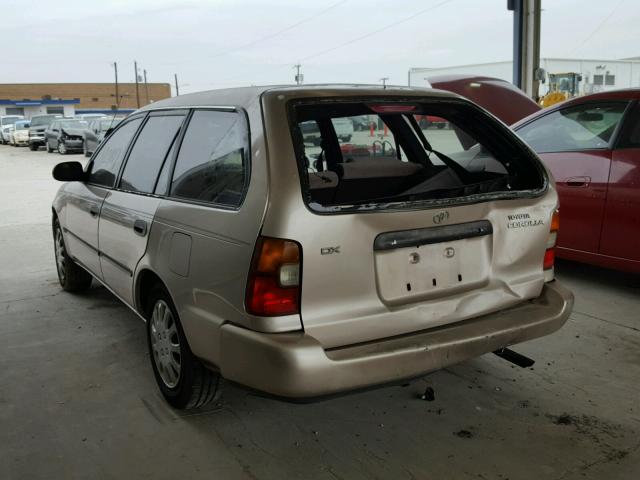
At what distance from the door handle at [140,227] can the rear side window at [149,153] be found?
7.1 inches

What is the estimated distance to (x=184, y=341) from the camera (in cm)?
295

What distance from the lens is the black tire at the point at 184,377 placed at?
299cm

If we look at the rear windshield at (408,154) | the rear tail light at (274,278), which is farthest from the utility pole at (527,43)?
the rear tail light at (274,278)

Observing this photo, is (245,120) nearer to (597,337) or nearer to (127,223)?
(127,223)

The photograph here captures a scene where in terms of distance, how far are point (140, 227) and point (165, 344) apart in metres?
0.62

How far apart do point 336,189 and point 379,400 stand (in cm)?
113

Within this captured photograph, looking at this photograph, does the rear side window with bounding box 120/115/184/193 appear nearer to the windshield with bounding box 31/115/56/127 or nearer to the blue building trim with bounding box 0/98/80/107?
the windshield with bounding box 31/115/56/127

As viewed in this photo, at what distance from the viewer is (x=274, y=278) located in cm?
241

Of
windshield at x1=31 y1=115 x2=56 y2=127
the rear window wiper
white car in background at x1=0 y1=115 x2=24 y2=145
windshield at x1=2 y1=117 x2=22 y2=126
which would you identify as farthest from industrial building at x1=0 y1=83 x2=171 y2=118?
the rear window wiper

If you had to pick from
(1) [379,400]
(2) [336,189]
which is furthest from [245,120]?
(1) [379,400]

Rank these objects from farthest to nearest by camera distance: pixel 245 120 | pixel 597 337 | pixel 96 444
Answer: pixel 597 337, pixel 96 444, pixel 245 120

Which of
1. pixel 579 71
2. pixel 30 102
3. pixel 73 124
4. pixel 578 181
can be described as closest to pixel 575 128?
pixel 578 181

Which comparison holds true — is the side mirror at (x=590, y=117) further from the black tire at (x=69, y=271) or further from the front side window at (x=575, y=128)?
the black tire at (x=69, y=271)

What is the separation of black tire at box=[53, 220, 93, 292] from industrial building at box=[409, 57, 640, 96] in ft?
42.1
